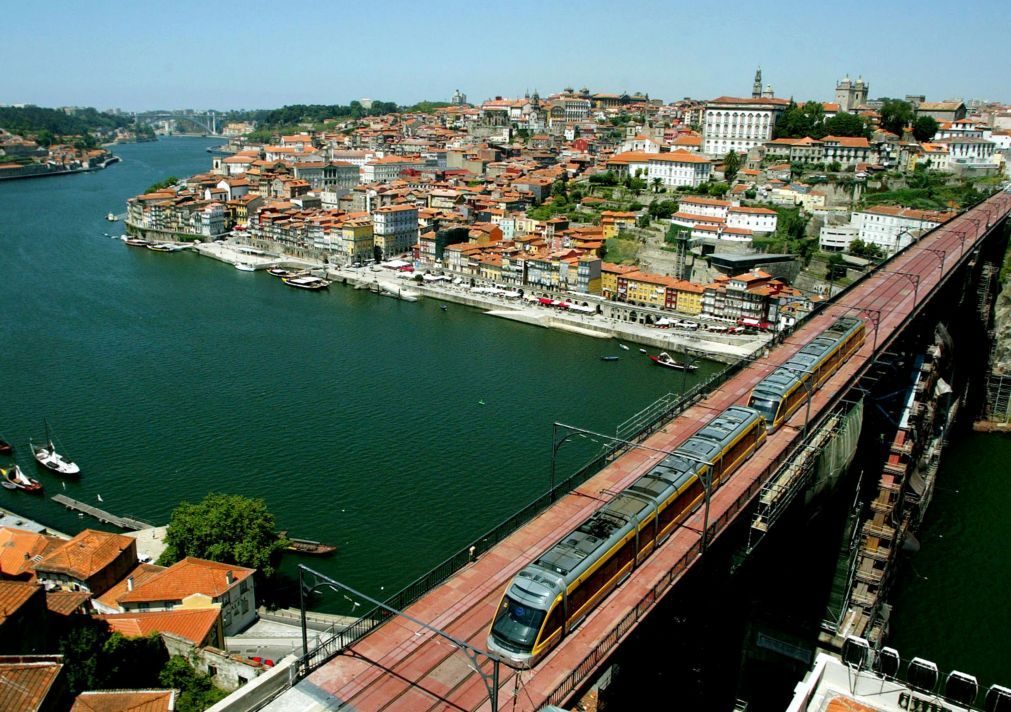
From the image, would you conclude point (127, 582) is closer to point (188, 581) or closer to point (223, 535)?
point (188, 581)

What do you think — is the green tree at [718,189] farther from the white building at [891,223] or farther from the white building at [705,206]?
the white building at [891,223]

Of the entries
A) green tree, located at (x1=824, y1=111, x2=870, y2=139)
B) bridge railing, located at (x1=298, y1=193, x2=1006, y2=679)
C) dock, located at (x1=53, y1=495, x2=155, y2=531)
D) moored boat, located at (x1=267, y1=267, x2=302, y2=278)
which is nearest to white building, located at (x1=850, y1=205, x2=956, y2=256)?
green tree, located at (x1=824, y1=111, x2=870, y2=139)

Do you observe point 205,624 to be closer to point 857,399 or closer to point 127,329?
point 857,399

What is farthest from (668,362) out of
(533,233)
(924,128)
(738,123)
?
(924,128)

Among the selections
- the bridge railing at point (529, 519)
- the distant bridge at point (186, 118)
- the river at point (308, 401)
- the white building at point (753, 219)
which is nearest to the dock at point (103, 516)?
the river at point (308, 401)

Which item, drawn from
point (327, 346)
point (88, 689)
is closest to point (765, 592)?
point (88, 689)

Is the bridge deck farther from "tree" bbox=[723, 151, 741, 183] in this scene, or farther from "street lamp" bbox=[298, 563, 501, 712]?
"tree" bbox=[723, 151, 741, 183]
